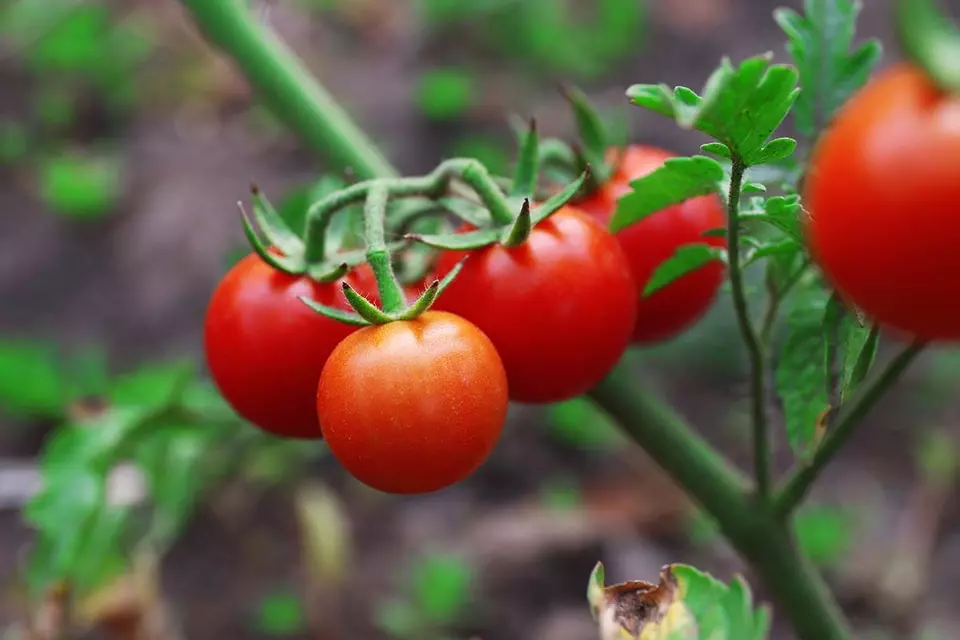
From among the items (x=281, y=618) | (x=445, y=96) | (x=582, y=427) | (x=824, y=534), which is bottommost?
(x=824, y=534)

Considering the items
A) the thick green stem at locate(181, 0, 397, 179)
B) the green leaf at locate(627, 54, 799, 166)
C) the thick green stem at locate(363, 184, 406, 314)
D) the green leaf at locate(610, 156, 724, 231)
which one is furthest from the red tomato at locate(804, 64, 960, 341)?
the thick green stem at locate(181, 0, 397, 179)

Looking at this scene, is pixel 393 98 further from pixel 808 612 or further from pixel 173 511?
pixel 808 612

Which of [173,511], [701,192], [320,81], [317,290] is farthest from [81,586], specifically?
[320,81]

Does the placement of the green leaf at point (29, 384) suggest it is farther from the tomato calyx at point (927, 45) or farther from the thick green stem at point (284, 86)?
the tomato calyx at point (927, 45)

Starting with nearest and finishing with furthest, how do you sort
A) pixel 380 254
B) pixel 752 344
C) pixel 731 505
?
1. pixel 380 254
2. pixel 752 344
3. pixel 731 505

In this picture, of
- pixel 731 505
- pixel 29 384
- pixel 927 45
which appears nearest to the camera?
pixel 927 45

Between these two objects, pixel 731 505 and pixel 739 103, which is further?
pixel 731 505

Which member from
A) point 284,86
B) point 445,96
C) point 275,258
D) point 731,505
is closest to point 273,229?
point 275,258

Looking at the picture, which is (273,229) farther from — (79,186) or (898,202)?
(79,186)

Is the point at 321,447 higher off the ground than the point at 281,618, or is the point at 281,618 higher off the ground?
the point at 321,447

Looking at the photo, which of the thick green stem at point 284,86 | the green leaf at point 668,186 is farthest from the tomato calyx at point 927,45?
the thick green stem at point 284,86
